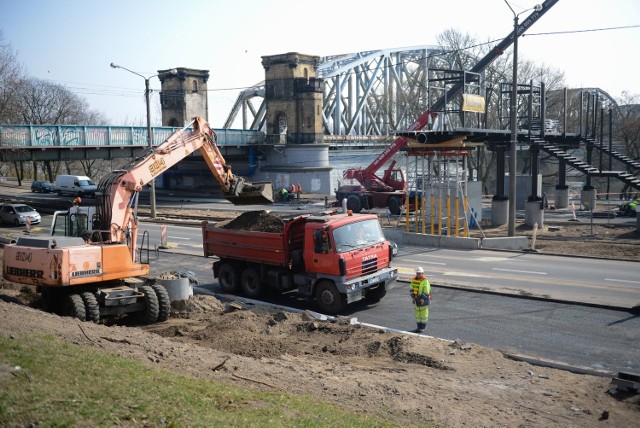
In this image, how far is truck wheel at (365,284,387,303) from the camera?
52.4 feet

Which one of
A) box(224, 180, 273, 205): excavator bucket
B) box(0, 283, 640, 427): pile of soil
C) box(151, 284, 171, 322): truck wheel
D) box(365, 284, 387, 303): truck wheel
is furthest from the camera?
box(224, 180, 273, 205): excavator bucket

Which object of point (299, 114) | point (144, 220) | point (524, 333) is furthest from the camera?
point (299, 114)

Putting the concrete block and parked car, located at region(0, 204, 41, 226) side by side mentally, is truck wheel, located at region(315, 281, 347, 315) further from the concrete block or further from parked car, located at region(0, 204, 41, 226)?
parked car, located at region(0, 204, 41, 226)

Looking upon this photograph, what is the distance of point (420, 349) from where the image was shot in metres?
11.5

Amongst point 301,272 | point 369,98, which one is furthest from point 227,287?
point 369,98

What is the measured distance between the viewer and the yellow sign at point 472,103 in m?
28.6

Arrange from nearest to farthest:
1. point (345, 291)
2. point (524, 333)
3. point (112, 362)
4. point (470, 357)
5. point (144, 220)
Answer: point (112, 362) < point (470, 357) < point (524, 333) < point (345, 291) < point (144, 220)

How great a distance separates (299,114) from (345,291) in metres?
48.1

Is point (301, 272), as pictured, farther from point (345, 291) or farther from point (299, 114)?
point (299, 114)

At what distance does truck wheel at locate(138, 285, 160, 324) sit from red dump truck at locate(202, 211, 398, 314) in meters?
3.55

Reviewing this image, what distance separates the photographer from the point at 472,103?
2970 centimetres

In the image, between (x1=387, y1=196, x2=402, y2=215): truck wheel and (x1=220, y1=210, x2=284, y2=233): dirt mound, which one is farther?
(x1=387, y1=196, x2=402, y2=215): truck wheel

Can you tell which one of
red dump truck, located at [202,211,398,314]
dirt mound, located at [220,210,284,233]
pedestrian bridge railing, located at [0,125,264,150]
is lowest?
red dump truck, located at [202,211,398,314]

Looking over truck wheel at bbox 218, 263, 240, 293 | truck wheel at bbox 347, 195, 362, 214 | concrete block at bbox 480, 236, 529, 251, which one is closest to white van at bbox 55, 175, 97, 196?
truck wheel at bbox 347, 195, 362, 214
